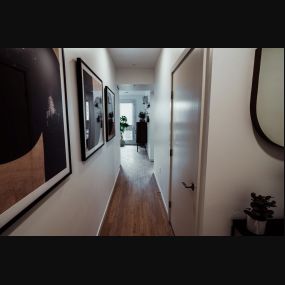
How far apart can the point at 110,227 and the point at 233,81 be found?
1.89 metres

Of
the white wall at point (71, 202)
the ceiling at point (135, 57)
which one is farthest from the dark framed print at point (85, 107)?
the ceiling at point (135, 57)

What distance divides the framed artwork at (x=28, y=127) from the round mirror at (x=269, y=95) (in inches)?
30.3

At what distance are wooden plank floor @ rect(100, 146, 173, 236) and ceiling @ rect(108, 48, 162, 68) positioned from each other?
225cm

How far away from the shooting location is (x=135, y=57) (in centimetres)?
266

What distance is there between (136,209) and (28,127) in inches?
78.1

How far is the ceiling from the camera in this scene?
233 cm

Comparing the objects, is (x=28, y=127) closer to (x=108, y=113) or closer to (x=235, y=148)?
(x=235, y=148)

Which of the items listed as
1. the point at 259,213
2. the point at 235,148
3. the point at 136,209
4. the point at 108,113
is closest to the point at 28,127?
the point at 235,148

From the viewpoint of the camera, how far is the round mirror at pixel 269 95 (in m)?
0.43

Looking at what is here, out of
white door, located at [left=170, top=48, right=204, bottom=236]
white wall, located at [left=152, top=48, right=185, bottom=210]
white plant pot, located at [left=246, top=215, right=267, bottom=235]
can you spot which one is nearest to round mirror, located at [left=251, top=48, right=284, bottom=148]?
white door, located at [left=170, top=48, right=204, bottom=236]

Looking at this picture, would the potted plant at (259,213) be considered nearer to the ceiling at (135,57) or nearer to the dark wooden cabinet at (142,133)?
the ceiling at (135,57)
